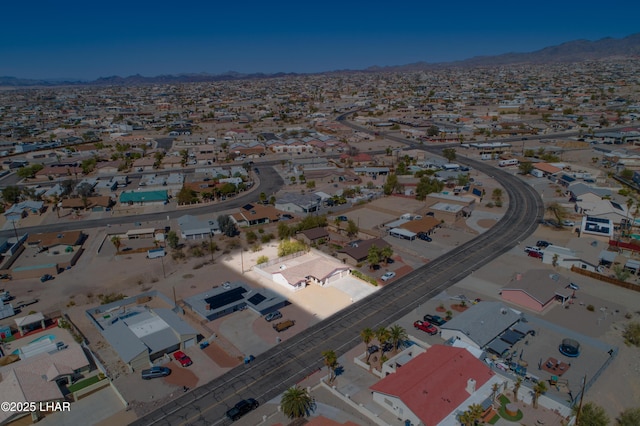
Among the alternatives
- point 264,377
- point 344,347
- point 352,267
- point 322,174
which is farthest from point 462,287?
point 322,174

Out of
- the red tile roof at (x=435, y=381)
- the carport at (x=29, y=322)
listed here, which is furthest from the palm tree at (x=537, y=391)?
the carport at (x=29, y=322)

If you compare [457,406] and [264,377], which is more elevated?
[457,406]

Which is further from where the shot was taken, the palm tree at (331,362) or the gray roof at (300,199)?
the gray roof at (300,199)

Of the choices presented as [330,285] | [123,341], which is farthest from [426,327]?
[123,341]

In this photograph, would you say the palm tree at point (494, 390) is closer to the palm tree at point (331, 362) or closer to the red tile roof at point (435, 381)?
the red tile roof at point (435, 381)

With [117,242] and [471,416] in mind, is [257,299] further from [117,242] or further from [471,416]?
[117,242]

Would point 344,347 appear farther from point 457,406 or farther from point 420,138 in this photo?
point 420,138

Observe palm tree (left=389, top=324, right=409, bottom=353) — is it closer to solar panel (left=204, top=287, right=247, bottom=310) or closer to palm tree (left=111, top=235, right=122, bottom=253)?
solar panel (left=204, top=287, right=247, bottom=310)
